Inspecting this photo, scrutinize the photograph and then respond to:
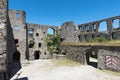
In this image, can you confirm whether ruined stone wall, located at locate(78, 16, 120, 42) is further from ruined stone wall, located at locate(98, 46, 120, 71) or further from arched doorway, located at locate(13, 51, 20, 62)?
arched doorway, located at locate(13, 51, 20, 62)

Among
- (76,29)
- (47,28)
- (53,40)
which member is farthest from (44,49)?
(76,29)

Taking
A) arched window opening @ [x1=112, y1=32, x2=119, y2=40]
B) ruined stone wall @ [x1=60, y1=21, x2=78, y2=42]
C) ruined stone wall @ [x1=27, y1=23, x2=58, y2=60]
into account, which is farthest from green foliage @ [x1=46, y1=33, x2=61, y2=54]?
arched window opening @ [x1=112, y1=32, x2=119, y2=40]

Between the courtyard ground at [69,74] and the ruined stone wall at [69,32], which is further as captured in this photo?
the ruined stone wall at [69,32]

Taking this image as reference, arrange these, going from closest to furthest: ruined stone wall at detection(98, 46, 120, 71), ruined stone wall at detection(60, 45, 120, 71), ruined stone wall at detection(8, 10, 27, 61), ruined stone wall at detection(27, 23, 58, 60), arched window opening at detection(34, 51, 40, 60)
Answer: ruined stone wall at detection(98, 46, 120, 71) → ruined stone wall at detection(60, 45, 120, 71) → ruined stone wall at detection(8, 10, 27, 61) → ruined stone wall at detection(27, 23, 58, 60) → arched window opening at detection(34, 51, 40, 60)

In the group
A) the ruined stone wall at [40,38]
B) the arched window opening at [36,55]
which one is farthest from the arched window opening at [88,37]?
the arched window opening at [36,55]

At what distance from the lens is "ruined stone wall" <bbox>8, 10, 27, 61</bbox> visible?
2678 cm

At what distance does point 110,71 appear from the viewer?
16.5 meters

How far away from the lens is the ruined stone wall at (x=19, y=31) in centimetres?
2678

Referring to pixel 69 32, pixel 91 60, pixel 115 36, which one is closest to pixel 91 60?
pixel 91 60

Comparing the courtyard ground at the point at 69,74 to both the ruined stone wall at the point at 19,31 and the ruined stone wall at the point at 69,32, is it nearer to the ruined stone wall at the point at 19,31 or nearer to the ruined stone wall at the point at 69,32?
the ruined stone wall at the point at 19,31

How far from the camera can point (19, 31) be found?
27406 mm

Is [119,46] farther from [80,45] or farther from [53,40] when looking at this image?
[53,40]

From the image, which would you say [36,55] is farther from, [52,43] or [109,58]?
[109,58]

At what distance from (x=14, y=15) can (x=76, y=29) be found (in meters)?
15.4
